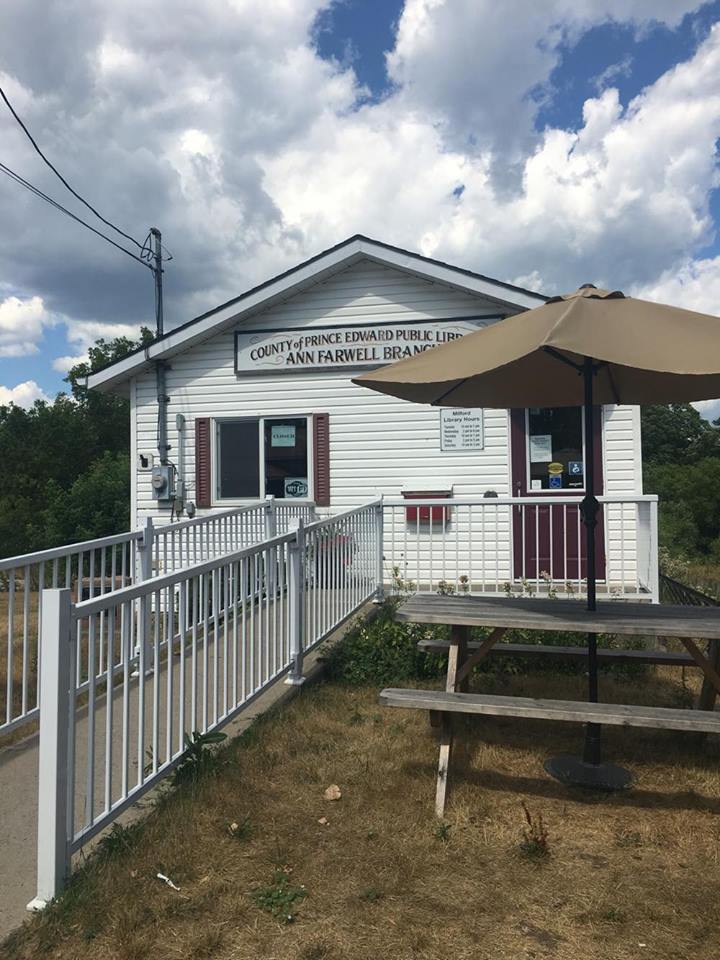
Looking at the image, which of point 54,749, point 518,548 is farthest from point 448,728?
point 518,548

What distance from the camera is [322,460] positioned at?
9.09 meters

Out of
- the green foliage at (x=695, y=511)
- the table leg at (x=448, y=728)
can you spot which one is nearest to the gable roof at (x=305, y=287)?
the table leg at (x=448, y=728)

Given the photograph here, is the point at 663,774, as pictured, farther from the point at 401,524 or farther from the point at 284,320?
the point at 284,320

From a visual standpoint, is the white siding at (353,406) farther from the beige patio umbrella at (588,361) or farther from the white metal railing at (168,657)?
the beige patio umbrella at (588,361)

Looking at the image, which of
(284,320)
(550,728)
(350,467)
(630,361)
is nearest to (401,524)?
(350,467)

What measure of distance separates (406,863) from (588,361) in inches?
102

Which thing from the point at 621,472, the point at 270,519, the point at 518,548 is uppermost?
the point at 621,472

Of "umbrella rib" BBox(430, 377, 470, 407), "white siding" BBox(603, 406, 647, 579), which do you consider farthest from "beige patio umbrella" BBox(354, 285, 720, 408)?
"white siding" BBox(603, 406, 647, 579)

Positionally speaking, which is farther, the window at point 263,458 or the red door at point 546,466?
the window at point 263,458

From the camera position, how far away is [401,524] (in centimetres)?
887

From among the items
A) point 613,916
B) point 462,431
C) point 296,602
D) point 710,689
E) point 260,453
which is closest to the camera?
point 613,916

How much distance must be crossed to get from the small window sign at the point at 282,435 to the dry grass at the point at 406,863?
5.65 m

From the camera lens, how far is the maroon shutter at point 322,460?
9.09 meters

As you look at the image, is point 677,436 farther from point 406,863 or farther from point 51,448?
point 406,863
